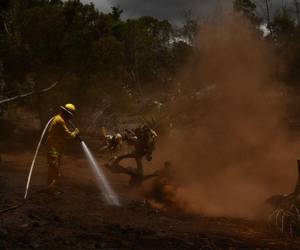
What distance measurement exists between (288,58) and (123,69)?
11766 millimetres

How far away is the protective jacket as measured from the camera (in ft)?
34.9

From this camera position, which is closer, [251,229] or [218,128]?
[251,229]

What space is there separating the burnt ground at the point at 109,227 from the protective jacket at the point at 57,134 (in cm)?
105

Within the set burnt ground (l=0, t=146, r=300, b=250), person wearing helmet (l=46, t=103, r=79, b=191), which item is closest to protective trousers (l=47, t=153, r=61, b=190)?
person wearing helmet (l=46, t=103, r=79, b=191)

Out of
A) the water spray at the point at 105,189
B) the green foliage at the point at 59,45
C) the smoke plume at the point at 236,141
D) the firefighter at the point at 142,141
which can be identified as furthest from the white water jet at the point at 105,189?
the green foliage at the point at 59,45

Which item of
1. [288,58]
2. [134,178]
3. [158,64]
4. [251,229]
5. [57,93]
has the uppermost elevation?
[158,64]

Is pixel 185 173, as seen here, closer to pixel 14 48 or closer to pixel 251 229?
pixel 251 229

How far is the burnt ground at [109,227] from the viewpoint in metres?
7.07

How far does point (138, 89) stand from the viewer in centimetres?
4559

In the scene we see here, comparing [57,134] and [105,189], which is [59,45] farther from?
[57,134]

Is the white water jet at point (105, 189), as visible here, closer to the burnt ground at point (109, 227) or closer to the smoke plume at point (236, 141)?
the burnt ground at point (109, 227)

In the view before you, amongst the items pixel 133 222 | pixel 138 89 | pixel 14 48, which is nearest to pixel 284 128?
pixel 133 222

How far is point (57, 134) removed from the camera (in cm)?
1073

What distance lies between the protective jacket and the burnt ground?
1054 millimetres
